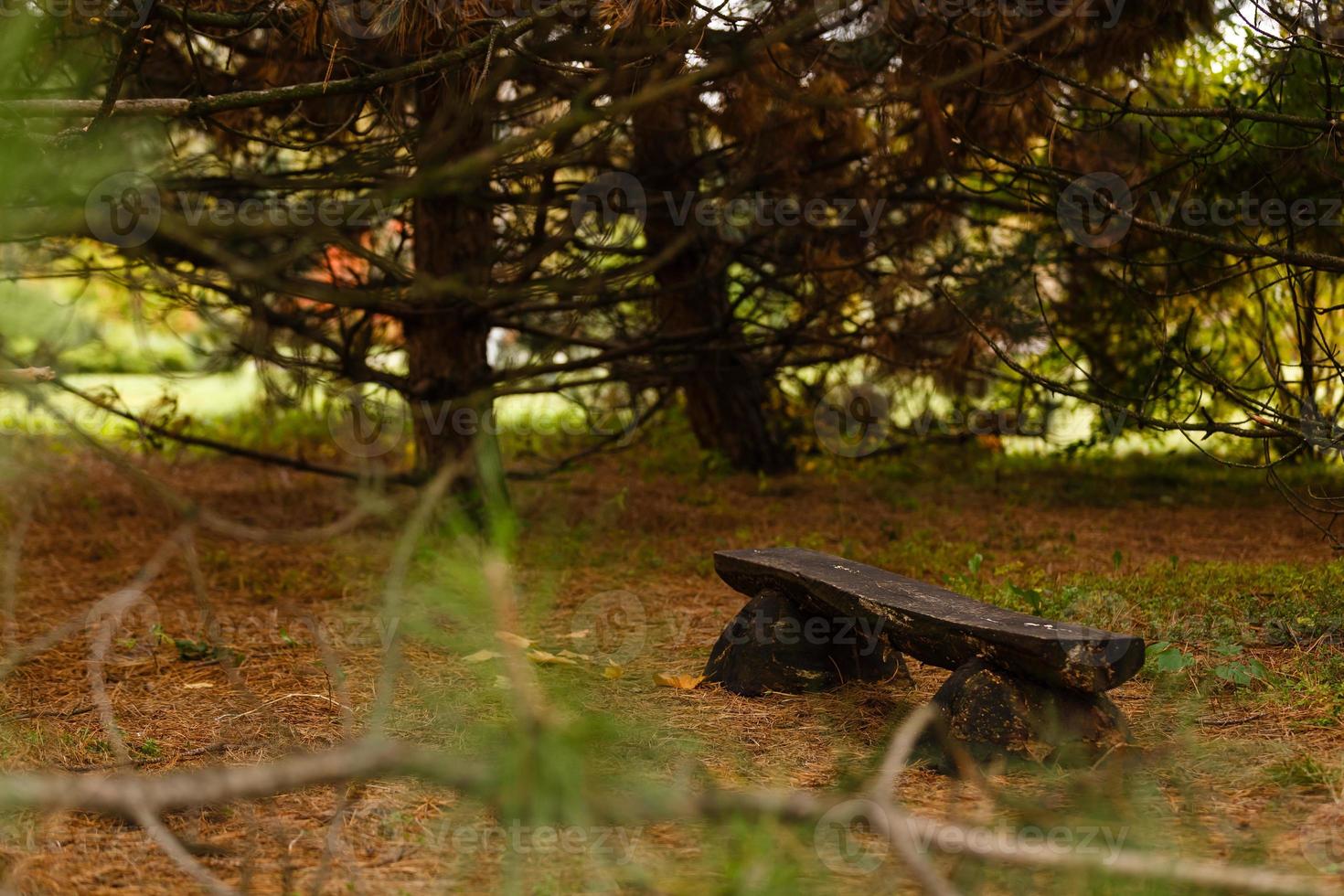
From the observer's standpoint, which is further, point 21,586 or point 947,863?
point 21,586

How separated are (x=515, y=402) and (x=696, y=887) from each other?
36.6 feet

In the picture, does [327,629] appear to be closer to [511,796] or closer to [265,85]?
[265,85]

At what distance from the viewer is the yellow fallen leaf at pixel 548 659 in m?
4.06

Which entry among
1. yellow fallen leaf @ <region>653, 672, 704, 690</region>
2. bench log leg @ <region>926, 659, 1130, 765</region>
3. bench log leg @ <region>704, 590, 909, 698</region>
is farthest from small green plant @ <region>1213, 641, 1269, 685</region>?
yellow fallen leaf @ <region>653, 672, 704, 690</region>

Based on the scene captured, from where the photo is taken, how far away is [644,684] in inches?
158

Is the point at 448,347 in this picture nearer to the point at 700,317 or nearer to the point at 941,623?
the point at 700,317

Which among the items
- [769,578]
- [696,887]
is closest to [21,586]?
[769,578]

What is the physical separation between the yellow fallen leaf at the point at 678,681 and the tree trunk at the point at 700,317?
2612 mm

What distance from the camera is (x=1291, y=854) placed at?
2.47 m

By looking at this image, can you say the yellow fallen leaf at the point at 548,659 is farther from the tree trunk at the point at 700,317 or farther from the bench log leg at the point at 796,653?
the tree trunk at the point at 700,317

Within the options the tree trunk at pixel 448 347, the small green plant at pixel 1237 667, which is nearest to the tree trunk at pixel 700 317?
the tree trunk at pixel 448 347

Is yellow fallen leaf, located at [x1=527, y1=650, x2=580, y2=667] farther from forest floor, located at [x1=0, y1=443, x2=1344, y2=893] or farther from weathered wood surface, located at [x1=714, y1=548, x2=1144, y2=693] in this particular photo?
weathered wood surface, located at [x1=714, y1=548, x2=1144, y2=693]

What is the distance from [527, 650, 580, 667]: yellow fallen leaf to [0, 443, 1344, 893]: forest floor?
3 centimetres

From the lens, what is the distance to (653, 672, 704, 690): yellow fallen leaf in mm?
3969
